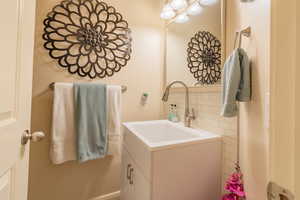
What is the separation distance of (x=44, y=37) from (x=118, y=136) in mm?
1112

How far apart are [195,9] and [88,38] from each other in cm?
105

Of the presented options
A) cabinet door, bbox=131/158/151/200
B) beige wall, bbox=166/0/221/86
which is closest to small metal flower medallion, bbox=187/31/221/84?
beige wall, bbox=166/0/221/86

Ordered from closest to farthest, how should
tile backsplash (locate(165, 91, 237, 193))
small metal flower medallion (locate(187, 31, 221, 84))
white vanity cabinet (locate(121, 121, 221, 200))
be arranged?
1. white vanity cabinet (locate(121, 121, 221, 200))
2. tile backsplash (locate(165, 91, 237, 193))
3. small metal flower medallion (locate(187, 31, 221, 84))

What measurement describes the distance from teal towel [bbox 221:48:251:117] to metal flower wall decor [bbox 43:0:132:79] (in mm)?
1154

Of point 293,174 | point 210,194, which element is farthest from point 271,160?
point 210,194

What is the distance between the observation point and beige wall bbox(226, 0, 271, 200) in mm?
750

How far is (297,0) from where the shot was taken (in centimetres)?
30

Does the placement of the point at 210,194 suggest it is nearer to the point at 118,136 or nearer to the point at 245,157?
the point at 245,157

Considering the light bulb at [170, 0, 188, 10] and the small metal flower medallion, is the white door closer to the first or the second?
the small metal flower medallion

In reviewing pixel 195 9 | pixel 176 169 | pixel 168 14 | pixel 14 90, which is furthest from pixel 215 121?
pixel 168 14

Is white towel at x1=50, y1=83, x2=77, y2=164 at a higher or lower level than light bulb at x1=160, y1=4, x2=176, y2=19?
lower

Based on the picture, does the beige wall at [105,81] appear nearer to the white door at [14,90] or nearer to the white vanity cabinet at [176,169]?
the white vanity cabinet at [176,169]

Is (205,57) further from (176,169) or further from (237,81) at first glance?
(176,169)

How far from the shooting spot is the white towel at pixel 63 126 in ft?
4.29
